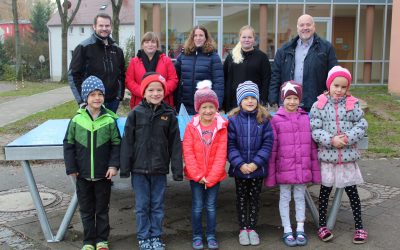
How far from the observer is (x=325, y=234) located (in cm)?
462

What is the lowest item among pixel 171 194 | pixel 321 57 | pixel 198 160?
pixel 171 194

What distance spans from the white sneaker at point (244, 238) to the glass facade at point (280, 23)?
17077mm

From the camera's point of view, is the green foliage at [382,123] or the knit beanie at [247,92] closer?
the knit beanie at [247,92]

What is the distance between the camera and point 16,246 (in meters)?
4.62

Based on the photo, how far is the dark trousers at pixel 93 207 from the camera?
4.41 metres

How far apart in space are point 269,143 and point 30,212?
9.71ft

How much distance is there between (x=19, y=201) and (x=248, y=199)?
3040mm

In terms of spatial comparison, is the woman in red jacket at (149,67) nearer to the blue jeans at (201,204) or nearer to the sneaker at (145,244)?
the blue jeans at (201,204)

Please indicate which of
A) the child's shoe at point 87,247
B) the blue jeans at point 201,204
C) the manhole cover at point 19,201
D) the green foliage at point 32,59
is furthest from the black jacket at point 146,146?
the green foliage at point 32,59

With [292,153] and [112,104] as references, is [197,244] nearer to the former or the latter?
[292,153]

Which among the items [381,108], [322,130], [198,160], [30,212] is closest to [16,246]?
[30,212]

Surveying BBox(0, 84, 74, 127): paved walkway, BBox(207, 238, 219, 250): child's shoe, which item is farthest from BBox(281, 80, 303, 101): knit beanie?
BBox(0, 84, 74, 127): paved walkway

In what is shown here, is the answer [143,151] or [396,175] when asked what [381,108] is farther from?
[143,151]

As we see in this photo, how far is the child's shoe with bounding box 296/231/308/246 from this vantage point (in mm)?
4512
